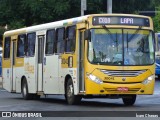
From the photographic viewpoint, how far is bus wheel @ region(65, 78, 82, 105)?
2120cm

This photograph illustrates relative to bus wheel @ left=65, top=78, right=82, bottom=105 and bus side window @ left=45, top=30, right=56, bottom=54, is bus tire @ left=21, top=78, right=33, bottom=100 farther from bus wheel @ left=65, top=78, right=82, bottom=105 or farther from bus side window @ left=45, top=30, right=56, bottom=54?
bus wheel @ left=65, top=78, right=82, bottom=105

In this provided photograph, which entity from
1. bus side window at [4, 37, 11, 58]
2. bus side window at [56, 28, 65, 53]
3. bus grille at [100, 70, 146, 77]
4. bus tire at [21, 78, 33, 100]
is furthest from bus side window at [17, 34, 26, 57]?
bus grille at [100, 70, 146, 77]

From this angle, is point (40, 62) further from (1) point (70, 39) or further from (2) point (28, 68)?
(1) point (70, 39)

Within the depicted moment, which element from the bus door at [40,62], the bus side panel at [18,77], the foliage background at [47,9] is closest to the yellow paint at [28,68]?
the bus door at [40,62]

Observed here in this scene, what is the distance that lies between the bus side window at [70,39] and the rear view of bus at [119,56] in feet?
3.54

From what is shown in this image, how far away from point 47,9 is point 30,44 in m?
16.7

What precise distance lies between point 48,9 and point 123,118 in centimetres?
2675

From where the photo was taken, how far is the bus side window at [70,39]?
21.3 meters

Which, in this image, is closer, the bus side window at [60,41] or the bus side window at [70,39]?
the bus side window at [70,39]

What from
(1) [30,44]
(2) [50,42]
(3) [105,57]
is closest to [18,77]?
(1) [30,44]

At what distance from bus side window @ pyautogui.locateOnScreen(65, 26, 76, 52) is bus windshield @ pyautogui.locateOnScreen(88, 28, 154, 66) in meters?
1.11

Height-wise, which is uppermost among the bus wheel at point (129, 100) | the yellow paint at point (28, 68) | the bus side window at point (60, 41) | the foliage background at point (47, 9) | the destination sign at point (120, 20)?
the foliage background at point (47, 9)

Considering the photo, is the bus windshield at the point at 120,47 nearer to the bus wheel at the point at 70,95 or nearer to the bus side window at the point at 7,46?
the bus wheel at the point at 70,95

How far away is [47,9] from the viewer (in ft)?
138
